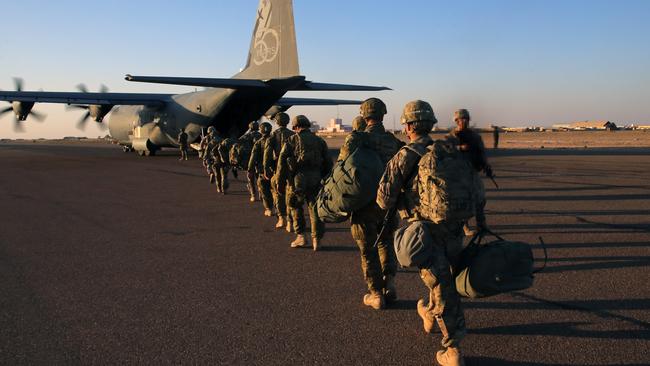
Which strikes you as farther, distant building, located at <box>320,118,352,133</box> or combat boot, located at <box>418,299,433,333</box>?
distant building, located at <box>320,118,352,133</box>

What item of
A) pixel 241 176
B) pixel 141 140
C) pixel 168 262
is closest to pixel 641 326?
pixel 168 262

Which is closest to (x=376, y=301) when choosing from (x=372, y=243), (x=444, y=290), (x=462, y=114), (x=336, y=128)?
(x=372, y=243)

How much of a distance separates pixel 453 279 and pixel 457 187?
0.69m

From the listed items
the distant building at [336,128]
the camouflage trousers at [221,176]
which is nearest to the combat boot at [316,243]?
the camouflage trousers at [221,176]

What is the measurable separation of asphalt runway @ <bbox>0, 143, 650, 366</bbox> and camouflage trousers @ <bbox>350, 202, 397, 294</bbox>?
0.33 metres

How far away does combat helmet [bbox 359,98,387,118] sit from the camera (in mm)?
4980

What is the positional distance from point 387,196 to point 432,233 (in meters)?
0.46

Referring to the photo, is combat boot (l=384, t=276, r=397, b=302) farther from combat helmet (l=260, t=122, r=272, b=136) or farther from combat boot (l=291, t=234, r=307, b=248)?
combat helmet (l=260, t=122, r=272, b=136)

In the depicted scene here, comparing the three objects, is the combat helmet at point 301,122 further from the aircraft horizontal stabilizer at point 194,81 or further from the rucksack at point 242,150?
the aircraft horizontal stabilizer at point 194,81

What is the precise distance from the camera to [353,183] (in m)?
4.45

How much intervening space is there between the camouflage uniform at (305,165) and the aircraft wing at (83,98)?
75.4 feet

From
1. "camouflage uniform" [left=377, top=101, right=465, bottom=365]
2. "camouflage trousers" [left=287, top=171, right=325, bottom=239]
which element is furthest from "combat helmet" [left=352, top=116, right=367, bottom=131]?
"camouflage uniform" [left=377, top=101, right=465, bottom=365]

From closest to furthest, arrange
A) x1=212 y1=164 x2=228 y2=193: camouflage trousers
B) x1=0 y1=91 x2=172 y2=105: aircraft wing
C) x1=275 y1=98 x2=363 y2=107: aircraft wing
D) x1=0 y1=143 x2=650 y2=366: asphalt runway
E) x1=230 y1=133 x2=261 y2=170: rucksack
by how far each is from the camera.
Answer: x1=0 y1=143 x2=650 y2=366: asphalt runway, x1=230 y1=133 x2=261 y2=170: rucksack, x1=212 y1=164 x2=228 y2=193: camouflage trousers, x1=0 y1=91 x2=172 y2=105: aircraft wing, x1=275 y1=98 x2=363 y2=107: aircraft wing

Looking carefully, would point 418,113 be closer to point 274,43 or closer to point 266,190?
point 266,190
